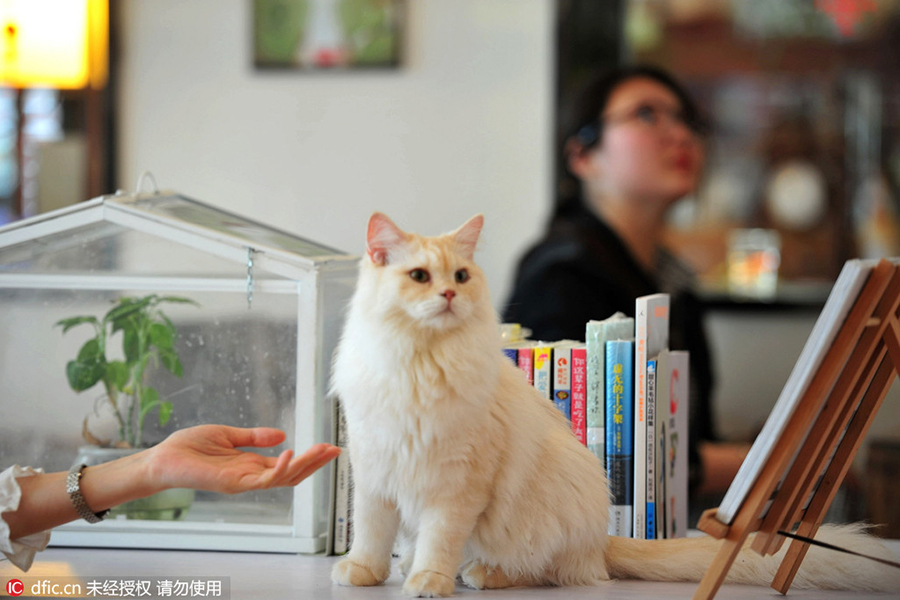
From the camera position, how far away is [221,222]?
146 cm

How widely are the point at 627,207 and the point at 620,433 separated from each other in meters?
1.27

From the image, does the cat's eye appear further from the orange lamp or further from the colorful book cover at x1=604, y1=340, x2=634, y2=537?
the orange lamp

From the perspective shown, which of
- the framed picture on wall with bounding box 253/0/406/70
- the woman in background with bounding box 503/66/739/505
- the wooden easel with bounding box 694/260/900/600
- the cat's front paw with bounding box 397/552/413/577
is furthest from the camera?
the framed picture on wall with bounding box 253/0/406/70

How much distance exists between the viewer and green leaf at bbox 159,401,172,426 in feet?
4.46

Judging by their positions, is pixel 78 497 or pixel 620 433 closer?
pixel 78 497

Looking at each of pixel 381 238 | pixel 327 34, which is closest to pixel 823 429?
pixel 381 238

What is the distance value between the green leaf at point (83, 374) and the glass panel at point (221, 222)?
27 centimetres

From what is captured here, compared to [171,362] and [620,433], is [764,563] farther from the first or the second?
[171,362]

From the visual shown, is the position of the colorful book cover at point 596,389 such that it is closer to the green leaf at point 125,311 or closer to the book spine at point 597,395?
the book spine at point 597,395

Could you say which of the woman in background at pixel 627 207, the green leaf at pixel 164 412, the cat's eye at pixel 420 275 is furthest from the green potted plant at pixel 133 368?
the woman in background at pixel 627 207

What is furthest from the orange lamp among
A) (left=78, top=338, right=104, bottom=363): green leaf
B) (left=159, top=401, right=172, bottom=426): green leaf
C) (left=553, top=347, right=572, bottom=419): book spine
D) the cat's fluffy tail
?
the cat's fluffy tail

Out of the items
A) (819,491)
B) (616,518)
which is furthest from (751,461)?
(616,518)

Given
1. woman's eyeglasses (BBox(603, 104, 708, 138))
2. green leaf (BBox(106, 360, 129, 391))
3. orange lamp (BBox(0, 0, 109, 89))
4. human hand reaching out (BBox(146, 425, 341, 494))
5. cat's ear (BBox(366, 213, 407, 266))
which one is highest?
orange lamp (BBox(0, 0, 109, 89))

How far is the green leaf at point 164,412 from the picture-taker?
4.46 ft
